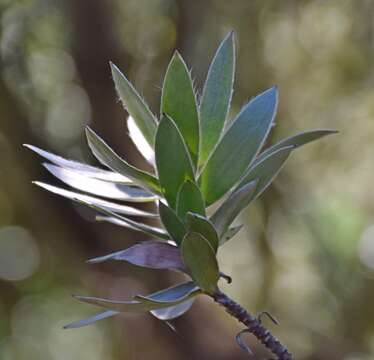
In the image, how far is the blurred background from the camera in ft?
7.03

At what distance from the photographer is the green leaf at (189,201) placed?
457mm

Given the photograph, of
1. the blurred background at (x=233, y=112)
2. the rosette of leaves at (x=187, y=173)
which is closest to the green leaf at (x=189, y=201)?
the rosette of leaves at (x=187, y=173)

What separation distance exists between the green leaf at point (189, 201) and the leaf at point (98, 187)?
0.04m

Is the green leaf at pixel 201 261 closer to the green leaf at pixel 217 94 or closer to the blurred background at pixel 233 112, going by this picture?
the green leaf at pixel 217 94

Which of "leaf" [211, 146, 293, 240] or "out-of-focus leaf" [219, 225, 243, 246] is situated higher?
"leaf" [211, 146, 293, 240]

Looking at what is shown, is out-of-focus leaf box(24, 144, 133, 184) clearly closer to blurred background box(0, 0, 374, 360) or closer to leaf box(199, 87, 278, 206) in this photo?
leaf box(199, 87, 278, 206)

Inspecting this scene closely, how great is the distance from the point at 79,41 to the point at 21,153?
389 mm

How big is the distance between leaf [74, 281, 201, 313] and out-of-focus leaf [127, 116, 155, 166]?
0.34 ft

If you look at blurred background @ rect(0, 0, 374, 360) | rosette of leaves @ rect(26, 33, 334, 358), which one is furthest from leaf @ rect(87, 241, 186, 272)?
blurred background @ rect(0, 0, 374, 360)

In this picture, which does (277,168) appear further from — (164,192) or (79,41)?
(79,41)

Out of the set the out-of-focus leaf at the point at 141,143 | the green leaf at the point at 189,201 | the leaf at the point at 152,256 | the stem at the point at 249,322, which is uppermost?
the green leaf at the point at 189,201

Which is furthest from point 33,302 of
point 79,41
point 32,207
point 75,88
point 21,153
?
point 79,41

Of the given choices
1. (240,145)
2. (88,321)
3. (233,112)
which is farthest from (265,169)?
(233,112)

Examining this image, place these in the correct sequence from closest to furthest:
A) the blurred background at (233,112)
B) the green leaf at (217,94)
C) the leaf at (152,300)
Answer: the leaf at (152,300) < the green leaf at (217,94) < the blurred background at (233,112)
